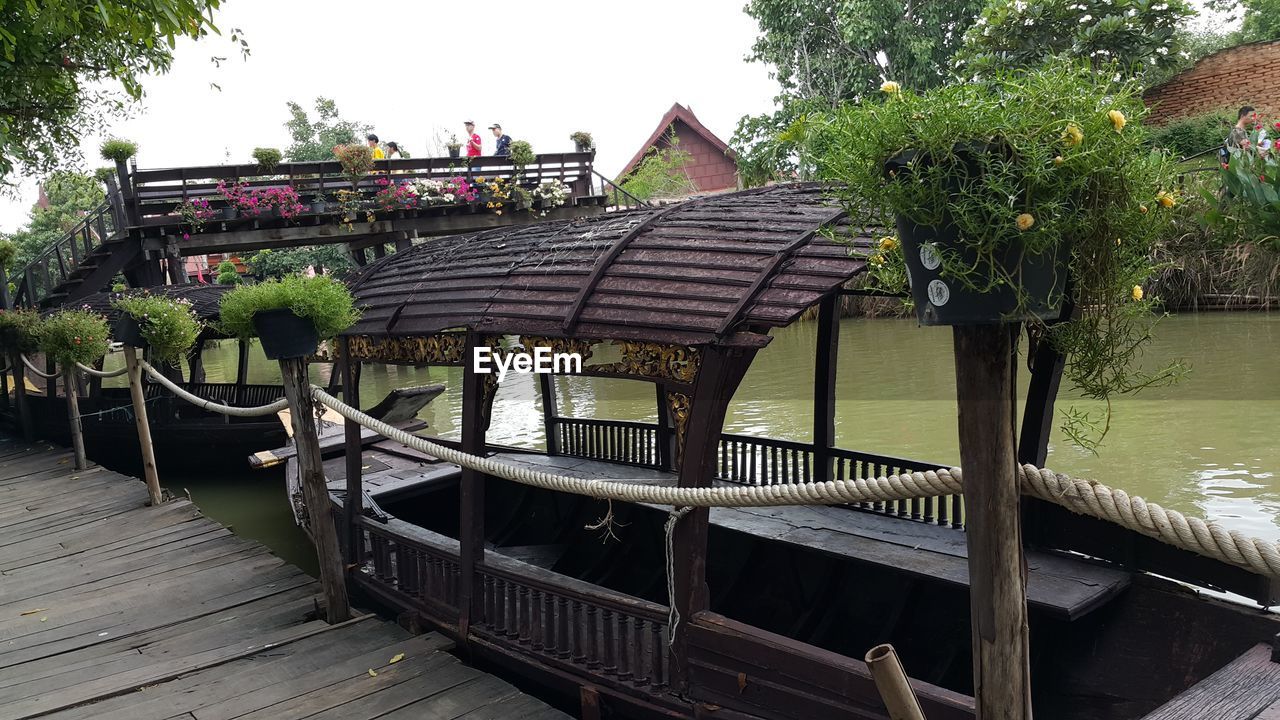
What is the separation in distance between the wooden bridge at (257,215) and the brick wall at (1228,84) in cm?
1473

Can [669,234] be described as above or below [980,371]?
above

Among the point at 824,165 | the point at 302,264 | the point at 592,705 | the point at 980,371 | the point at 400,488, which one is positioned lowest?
the point at 592,705

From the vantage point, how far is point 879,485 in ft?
8.75

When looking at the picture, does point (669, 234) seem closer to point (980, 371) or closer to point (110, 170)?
point (980, 371)

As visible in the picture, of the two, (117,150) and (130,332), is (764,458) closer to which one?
(130,332)

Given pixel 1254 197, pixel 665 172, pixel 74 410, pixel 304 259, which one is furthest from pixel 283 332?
pixel 304 259

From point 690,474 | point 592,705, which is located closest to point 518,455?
point 592,705

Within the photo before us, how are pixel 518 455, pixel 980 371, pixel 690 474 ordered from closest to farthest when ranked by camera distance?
1. pixel 980 371
2. pixel 690 474
3. pixel 518 455

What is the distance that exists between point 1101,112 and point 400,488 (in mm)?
6494

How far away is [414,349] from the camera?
17.4 ft

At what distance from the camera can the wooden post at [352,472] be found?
6.07 meters

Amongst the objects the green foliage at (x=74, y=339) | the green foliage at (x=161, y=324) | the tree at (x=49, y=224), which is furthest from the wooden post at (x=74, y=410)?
the tree at (x=49, y=224)

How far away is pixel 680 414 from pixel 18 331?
40.3 feet

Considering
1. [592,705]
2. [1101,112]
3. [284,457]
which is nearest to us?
[1101,112]
